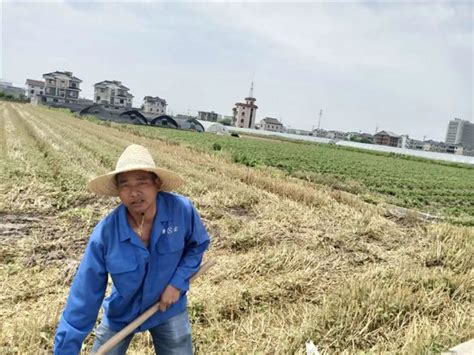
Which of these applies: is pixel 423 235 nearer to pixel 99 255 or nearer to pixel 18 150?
pixel 99 255

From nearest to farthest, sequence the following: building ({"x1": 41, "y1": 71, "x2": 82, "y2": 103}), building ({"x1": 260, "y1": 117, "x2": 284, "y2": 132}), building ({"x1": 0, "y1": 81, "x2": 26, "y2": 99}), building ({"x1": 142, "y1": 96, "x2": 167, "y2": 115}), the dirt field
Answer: the dirt field
building ({"x1": 41, "y1": 71, "x2": 82, "y2": 103})
building ({"x1": 0, "y1": 81, "x2": 26, "y2": 99})
building ({"x1": 142, "y1": 96, "x2": 167, "y2": 115})
building ({"x1": 260, "y1": 117, "x2": 284, "y2": 132})

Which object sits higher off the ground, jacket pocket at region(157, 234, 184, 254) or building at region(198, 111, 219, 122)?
building at region(198, 111, 219, 122)

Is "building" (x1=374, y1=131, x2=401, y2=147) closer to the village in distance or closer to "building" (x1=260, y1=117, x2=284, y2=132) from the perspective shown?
the village in distance

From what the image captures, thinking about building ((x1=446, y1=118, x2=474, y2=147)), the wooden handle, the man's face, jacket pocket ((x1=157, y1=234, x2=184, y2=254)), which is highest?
building ((x1=446, y1=118, x2=474, y2=147))

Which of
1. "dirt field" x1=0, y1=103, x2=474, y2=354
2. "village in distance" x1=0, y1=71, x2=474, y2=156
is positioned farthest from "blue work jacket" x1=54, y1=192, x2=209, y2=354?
"village in distance" x1=0, y1=71, x2=474, y2=156

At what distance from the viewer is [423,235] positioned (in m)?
6.92

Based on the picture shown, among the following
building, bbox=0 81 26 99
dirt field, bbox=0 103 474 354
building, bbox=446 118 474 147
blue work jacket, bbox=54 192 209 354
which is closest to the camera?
blue work jacket, bbox=54 192 209 354

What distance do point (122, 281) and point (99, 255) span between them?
0.19 metres

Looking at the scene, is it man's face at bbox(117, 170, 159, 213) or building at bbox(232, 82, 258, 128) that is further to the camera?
building at bbox(232, 82, 258, 128)

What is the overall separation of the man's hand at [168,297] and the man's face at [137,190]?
1.54 ft

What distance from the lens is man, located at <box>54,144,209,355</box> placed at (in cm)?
204

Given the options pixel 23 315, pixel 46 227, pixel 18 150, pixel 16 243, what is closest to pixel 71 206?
pixel 46 227

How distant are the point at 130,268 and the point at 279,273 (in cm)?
279

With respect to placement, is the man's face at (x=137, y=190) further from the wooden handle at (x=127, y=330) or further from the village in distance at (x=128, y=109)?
the village in distance at (x=128, y=109)
